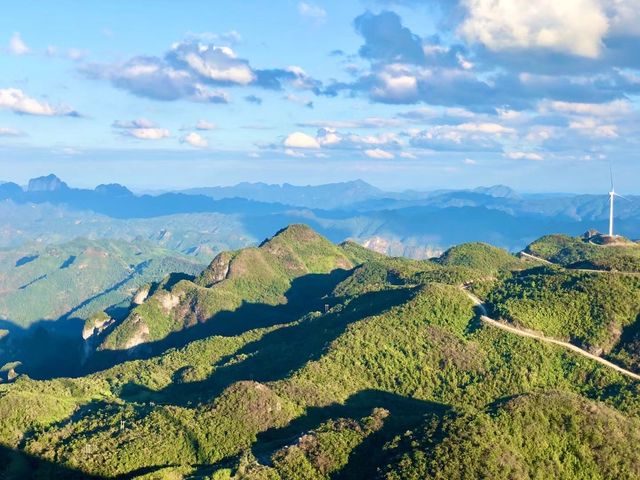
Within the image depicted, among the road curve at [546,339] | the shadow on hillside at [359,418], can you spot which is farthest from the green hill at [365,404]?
the road curve at [546,339]

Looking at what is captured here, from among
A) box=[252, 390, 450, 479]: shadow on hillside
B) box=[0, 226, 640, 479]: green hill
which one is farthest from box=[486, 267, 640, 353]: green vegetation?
box=[252, 390, 450, 479]: shadow on hillside

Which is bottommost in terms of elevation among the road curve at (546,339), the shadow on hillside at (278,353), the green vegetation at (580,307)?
the shadow on hillside at (278,353)

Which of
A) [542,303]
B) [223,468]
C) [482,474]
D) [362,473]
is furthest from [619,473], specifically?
[542,303]

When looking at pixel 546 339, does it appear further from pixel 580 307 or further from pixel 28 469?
pixel 28 469

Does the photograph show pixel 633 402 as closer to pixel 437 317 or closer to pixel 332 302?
pixel 437 317

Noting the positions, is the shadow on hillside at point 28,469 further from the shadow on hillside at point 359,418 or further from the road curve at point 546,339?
the road curve at point 546,339

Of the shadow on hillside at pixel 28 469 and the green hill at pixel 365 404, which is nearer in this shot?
the green hill at pixel 365 404

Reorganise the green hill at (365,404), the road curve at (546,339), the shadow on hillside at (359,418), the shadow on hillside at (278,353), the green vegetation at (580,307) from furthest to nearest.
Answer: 1. the shadow on hillside at (278,353)
2. the green vegetation at (580,307)
3. the road curve at (546,339)
4. the shadow on hillside at (359,418)
5. the green hill at (365,404)
